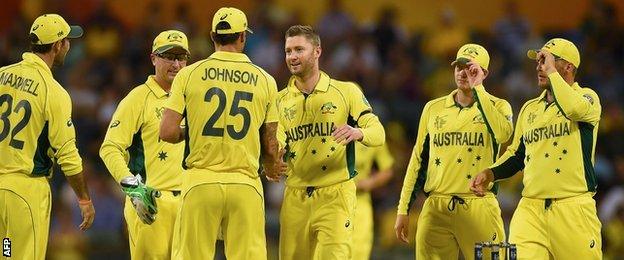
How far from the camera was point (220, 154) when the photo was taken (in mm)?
10164

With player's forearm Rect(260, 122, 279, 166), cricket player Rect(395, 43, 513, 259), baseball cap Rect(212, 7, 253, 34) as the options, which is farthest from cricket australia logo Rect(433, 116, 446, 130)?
baseball cap Rect(212, 7, 253, 34)

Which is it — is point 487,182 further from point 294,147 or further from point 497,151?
point 294,147

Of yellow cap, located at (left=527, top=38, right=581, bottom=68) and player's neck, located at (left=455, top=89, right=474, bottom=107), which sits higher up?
yellow cap, located at (left=527, top=38, right=581, bottom=68)

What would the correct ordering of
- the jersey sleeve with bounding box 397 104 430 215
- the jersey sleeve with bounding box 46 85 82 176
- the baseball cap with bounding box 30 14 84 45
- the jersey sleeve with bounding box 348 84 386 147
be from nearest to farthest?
the jersey sleeve with bounding box 46 85 82 176 < the baseball cap with bounding box 30 14 84 45 < the jersey sleeve with bounding box 348 84 386 147 < the jersey sleeve with bounding box 397 104 430 215

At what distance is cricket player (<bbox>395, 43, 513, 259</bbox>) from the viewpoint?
1183cm

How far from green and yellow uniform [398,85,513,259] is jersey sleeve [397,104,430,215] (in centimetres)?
13

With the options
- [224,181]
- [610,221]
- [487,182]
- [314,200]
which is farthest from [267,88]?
[610,221]

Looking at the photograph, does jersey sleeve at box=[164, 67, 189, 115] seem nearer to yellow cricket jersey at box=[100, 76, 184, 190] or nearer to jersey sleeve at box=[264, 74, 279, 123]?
jersey sleeve at box=[264, 74, 279, 123]

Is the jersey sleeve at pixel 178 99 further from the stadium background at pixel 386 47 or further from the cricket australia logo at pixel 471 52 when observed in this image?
the stadium background at pixel 386 47

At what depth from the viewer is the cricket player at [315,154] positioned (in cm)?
1141

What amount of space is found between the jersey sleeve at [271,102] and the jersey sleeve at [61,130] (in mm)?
1522

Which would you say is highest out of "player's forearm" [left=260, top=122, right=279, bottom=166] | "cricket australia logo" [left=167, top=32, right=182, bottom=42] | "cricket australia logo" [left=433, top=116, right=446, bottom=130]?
"cricket australia logo" [left=167, top=32, right=182, bottom=42]

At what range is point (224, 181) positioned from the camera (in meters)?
10.2

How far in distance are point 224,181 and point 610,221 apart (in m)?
8.74
